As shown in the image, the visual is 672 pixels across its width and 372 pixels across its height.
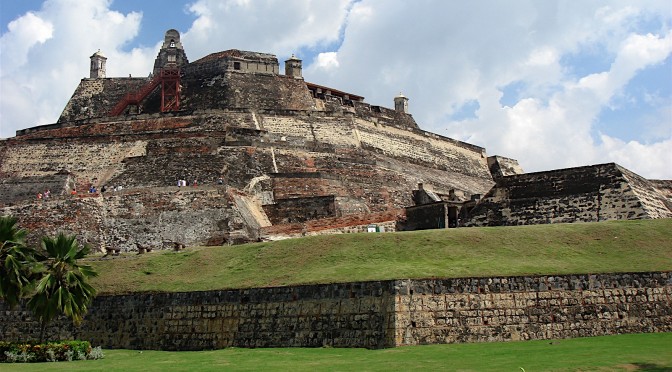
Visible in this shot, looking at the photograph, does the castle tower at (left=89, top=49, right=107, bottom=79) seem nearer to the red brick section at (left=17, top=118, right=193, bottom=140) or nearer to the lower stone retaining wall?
the red brick section at (left=17, top=118, right=193, bottom=140)

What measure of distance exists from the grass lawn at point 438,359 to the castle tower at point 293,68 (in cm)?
3190

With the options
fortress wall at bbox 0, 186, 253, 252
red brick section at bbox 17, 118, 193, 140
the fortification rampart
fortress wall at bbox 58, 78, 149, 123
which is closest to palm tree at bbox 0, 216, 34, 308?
fortress wall at bbox 0, 186, 253, 252

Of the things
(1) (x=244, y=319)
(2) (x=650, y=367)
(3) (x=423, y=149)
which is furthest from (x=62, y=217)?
(2) (x=650, y=367)

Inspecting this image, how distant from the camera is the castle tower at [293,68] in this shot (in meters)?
51.0

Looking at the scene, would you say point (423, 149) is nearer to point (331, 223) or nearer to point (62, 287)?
point (331, 223)

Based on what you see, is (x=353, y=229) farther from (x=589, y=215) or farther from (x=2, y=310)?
(x=2, y=310)

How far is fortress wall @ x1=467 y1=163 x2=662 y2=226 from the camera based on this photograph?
101 ft

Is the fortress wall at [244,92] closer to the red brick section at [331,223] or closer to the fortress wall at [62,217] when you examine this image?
the fortress wall at [62,217]

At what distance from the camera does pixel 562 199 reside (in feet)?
105

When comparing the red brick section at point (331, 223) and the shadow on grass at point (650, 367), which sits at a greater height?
the red brick section at point (331, 223)

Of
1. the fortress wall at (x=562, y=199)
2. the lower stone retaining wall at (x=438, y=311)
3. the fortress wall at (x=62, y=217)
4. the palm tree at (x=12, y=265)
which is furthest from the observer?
the fortress wall at (x=62, y=217)

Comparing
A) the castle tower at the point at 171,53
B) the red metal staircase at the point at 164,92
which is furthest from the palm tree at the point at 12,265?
the castle tower at the point at 171,53

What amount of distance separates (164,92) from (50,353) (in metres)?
30.2

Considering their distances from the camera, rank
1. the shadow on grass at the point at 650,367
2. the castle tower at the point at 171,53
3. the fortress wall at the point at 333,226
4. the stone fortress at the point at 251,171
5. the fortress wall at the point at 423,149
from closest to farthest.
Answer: the shadow on grass at the point at 650,367, the fortress wall at the point at 333,226, the stone fortress at the point at 251,171, the fortress wall at the point at 423,149, the castle tower at the point at 171,53
